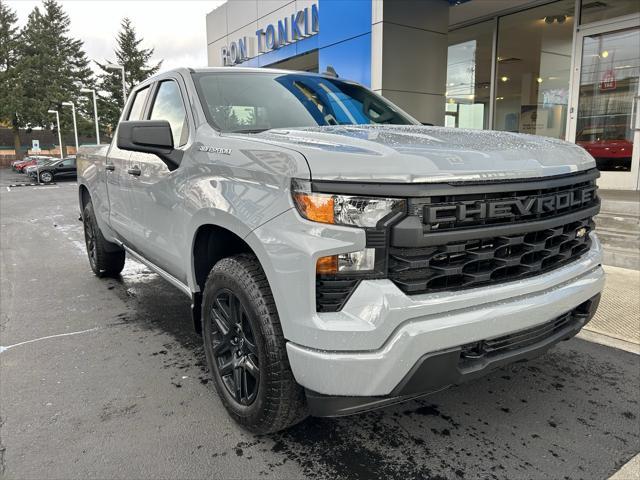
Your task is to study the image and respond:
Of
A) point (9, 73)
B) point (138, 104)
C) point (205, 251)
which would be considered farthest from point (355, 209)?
point (9, 73)

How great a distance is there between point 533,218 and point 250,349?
1.44m

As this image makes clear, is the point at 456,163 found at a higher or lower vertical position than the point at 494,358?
higher

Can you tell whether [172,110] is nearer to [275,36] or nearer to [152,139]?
[152,139]

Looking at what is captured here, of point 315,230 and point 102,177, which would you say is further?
point 102,177

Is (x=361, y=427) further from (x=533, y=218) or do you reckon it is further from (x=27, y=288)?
(x=27, y=288)

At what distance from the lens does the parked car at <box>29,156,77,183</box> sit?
26.0 meters

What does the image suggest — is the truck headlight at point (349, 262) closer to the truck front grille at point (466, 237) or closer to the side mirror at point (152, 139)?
the truck front grille at point (466, 237)

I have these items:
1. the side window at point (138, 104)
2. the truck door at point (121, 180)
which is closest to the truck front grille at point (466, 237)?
the truck door at point (121, 180)

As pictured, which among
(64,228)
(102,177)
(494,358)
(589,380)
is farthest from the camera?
(64,228)

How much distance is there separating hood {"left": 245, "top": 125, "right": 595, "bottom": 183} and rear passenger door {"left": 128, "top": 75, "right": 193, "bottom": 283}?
2.61ft

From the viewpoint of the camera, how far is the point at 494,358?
213 cm

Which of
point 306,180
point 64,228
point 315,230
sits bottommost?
point 64,228

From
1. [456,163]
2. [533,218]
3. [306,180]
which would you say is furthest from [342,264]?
[533,218]

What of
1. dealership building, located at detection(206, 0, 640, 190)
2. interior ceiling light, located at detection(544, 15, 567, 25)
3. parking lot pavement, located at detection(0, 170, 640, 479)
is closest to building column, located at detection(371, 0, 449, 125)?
dealership building, located at detection(206, 0, 640, 190)
